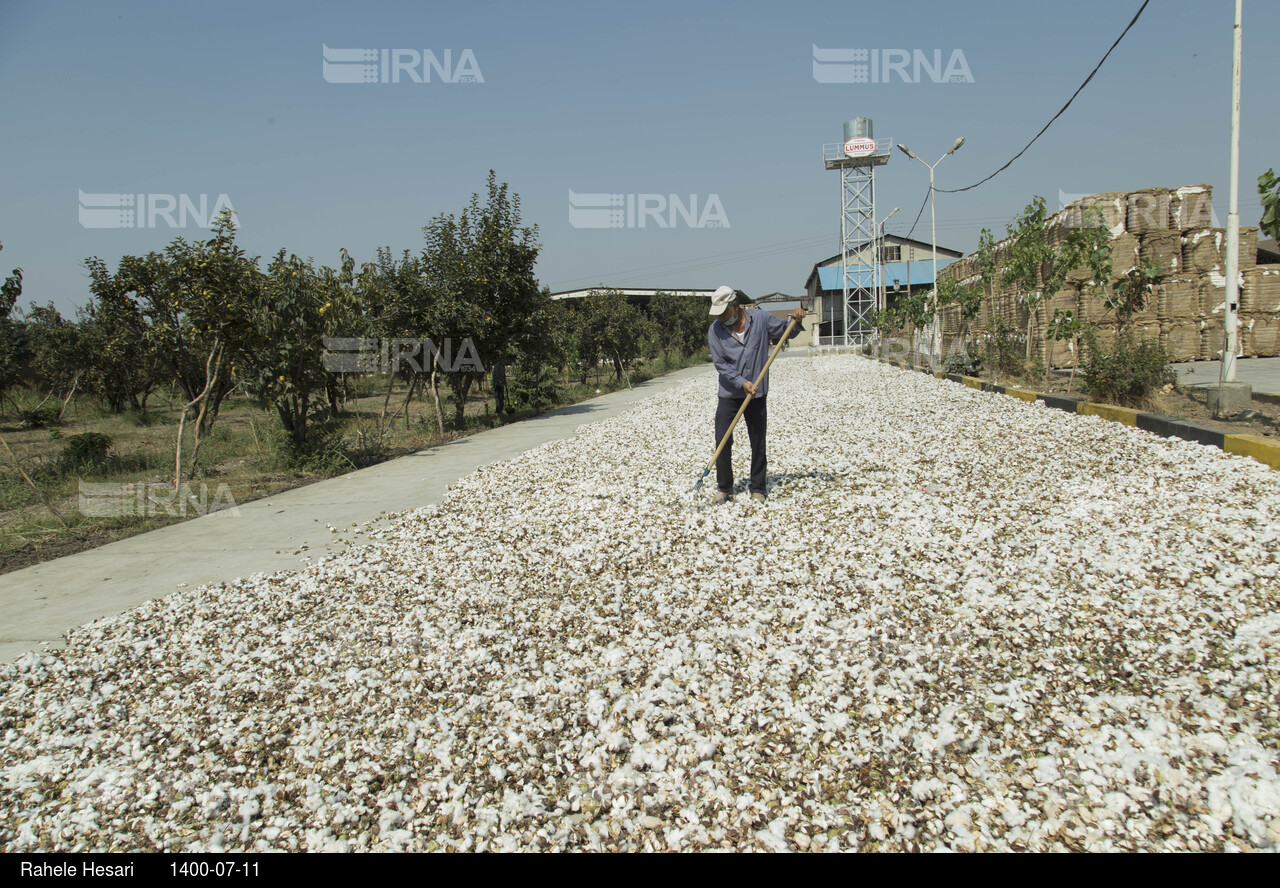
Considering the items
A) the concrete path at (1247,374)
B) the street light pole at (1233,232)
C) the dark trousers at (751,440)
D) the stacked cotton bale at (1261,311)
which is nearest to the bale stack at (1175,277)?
the stacked cotton bale at (1261,311)

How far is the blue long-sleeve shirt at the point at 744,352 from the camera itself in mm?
6254

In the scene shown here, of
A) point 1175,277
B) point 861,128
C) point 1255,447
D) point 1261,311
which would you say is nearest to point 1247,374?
point 1175,277

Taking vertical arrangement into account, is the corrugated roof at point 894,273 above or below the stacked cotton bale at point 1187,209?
above

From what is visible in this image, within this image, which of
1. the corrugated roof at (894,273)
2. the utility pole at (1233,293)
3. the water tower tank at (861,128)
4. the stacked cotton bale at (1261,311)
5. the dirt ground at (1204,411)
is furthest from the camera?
the corrugated roof at (894,273)

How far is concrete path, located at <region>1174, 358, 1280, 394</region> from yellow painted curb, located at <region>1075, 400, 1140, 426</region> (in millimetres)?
1467

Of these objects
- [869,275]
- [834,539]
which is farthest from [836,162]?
[834,539]

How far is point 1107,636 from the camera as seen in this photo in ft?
11.1

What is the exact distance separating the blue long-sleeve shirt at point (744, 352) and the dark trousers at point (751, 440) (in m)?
0.12

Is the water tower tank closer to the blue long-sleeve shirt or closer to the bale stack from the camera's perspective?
the bale stack

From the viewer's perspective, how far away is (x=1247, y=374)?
1352 cm

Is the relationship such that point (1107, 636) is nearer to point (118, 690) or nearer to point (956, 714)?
point (956, 714)

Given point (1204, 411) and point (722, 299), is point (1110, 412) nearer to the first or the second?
point (1204, 411)

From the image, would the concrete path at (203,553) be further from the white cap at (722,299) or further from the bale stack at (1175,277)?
the bale stack at (1175,277)
